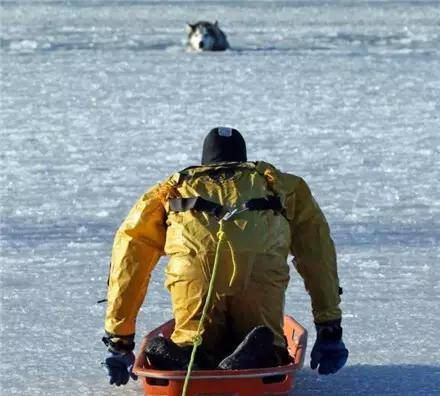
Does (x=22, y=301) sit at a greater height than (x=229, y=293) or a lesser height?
lesser

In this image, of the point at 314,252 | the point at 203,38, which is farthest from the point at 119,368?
the point at 203,38

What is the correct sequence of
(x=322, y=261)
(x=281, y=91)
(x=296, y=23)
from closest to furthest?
(x=322, y=261) → (x=281, y=91) → (x=296, y=23)

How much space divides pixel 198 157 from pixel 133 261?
4.97 m

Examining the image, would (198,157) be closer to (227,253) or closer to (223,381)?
(227,253)

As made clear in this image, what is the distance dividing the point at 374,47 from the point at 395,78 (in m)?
Result: 3.26

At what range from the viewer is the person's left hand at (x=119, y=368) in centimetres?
338

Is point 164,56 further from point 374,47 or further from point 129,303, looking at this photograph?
point 129,303

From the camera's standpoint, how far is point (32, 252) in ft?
18.1

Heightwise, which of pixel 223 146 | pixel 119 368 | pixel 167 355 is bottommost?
pixel 119 368

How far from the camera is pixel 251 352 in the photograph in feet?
10.3

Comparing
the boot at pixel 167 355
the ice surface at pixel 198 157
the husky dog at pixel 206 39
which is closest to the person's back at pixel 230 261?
the boot at pixel 167 355

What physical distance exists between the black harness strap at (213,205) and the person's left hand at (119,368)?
43 cm

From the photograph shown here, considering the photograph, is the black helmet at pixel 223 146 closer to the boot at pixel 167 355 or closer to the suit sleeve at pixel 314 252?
the suit sleeve at pixel 314 252

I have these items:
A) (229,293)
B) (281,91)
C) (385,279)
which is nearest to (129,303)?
Answer: (229,293)
